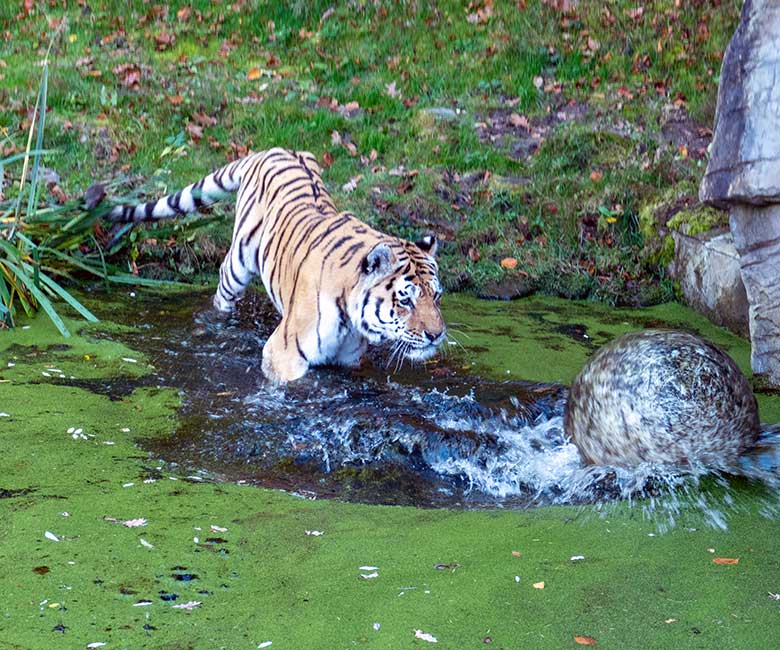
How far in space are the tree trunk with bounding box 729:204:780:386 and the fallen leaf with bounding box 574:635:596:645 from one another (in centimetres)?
320

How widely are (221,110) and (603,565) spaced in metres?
8.30

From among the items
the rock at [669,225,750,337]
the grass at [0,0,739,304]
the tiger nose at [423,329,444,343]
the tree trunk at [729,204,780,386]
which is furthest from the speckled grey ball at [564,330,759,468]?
the grass at [0,0,739,304]

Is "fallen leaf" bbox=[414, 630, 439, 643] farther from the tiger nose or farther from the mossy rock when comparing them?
the mossy rock

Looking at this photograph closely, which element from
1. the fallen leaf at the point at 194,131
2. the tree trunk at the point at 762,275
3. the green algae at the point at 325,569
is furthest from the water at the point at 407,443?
the fallen leaf at the point at 194,131

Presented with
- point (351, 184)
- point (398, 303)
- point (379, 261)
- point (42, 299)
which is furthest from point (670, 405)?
point (351, 184)

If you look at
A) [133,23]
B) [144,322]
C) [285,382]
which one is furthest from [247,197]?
[133,23]

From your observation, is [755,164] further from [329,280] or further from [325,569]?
[325,569]

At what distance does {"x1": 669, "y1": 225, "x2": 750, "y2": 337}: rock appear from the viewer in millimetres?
7250

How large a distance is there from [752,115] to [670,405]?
2.02m

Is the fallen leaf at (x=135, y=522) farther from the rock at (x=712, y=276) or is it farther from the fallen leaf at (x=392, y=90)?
the fallen leaf at (x=392, y=90)

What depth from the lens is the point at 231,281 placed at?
7359mm

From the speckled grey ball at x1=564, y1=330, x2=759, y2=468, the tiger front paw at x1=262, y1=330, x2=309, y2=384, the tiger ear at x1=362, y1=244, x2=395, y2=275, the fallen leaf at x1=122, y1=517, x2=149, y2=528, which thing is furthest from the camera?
the tiger front paw at x1=262, y1=330, x2=309, y2=384

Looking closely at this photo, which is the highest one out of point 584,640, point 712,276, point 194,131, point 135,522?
point 194,131

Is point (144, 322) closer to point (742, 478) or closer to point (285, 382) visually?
point (285, 382)
